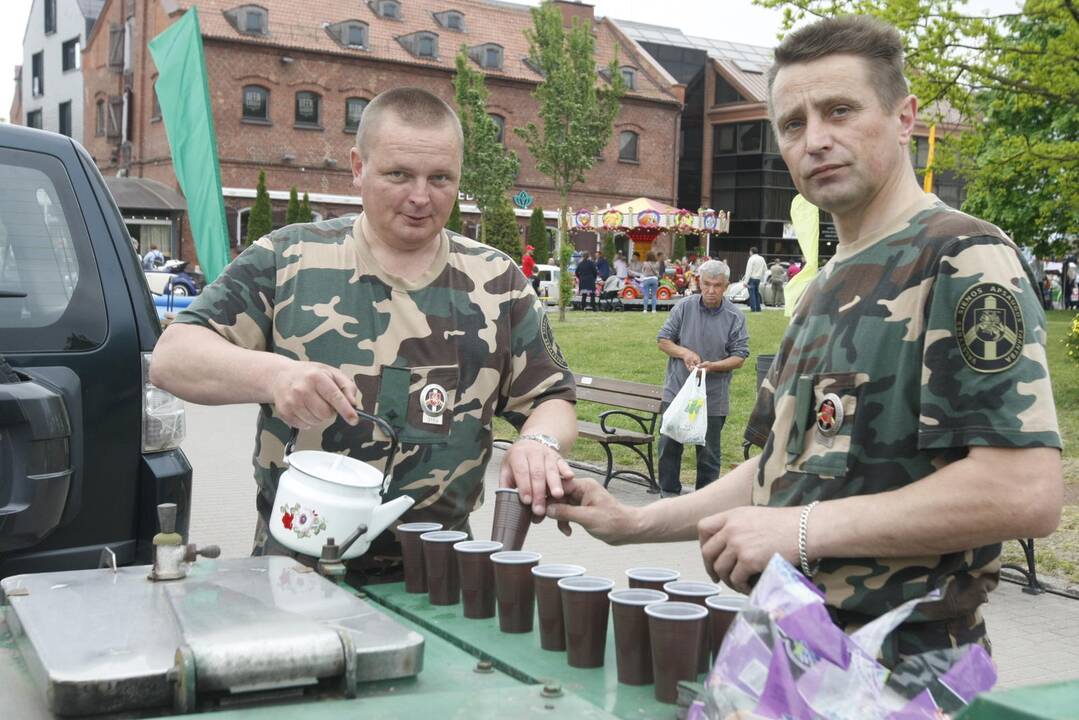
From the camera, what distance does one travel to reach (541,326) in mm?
3191

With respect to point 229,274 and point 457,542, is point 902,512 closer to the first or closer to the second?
point 457,542

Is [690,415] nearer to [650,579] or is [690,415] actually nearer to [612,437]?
[612,437]

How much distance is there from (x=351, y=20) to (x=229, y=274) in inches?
1670

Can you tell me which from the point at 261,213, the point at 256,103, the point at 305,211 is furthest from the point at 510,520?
the point at 256,103

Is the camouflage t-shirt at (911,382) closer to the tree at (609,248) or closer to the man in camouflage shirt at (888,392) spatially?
the man in camouflage shirt at (888,392)

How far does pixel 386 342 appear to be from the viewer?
294cm

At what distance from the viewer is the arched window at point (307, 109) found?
41.5 metres

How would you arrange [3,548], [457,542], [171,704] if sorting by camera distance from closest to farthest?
[171,704] < [457,542] < [3,548]

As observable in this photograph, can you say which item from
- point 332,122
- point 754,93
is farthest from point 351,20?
point 754,93

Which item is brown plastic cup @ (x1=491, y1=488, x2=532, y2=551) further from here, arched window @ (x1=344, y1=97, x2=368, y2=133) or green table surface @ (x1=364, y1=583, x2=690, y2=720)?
arched window @ (x1=344, y1=97, x2=368, y2=133)

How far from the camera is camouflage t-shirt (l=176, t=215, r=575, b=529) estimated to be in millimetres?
2898

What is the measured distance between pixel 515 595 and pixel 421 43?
4422cm

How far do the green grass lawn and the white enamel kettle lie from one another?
599cm

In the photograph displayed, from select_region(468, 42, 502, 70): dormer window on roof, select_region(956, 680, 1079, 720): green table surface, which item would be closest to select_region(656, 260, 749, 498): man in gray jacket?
select_region(956, 680, 1079, 720): green table surface
